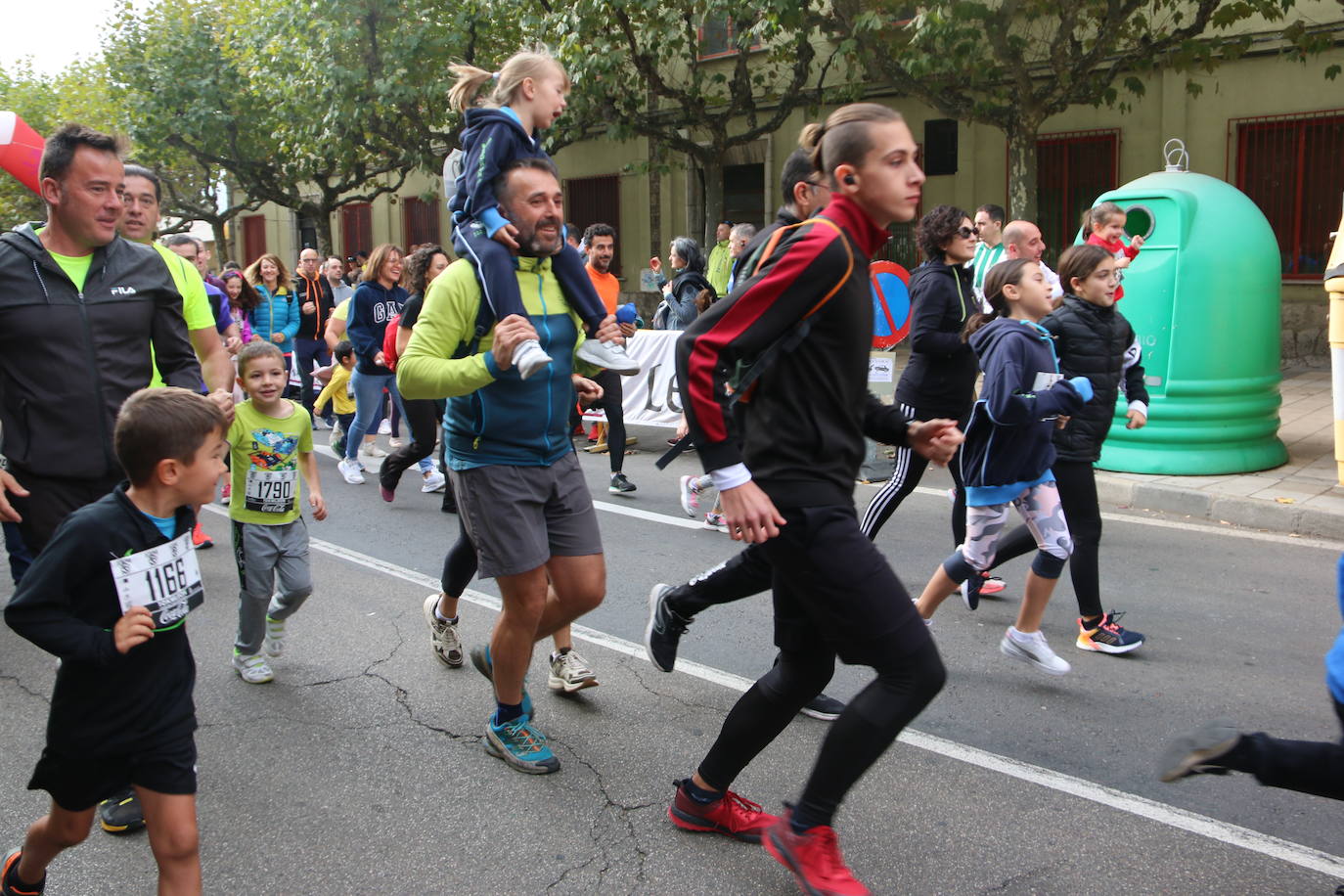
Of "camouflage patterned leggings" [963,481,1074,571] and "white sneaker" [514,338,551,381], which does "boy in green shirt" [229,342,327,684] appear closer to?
"white sneaker" [514,338,551,381]

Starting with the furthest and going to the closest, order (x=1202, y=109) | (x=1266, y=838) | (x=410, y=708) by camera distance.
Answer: (x=1202, y=109) < (x=410, y=708) < (x=1266, y=838)

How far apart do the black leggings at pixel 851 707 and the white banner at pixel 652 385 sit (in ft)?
26.6

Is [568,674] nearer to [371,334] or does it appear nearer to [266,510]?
[266,510]

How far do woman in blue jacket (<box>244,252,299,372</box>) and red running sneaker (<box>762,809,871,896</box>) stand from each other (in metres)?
10.1

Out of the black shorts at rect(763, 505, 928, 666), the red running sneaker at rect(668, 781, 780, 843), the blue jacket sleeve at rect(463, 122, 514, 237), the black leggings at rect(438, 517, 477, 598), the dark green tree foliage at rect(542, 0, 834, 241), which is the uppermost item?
the dark green tree foliage at rect(542, 0, 834, 241)

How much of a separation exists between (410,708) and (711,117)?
49.3ft

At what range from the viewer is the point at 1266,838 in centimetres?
328

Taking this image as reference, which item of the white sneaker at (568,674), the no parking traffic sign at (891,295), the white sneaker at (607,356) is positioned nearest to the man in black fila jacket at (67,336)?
the white sneaker at (607,356)

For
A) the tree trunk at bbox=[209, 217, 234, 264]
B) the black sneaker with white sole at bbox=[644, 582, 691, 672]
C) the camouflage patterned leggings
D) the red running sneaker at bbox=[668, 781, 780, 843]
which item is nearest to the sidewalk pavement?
the camouflage patterned leggings

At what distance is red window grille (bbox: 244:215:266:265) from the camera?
41.0 metres

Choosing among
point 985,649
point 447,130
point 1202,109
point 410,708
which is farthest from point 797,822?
point 447,130

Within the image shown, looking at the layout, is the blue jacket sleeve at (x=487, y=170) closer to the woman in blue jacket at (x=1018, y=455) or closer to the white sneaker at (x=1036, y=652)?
the woman in blue jacket at (x=1018, y=455)

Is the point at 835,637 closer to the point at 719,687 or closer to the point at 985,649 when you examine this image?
the point at 719,687

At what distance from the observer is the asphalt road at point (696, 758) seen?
10.4ft
